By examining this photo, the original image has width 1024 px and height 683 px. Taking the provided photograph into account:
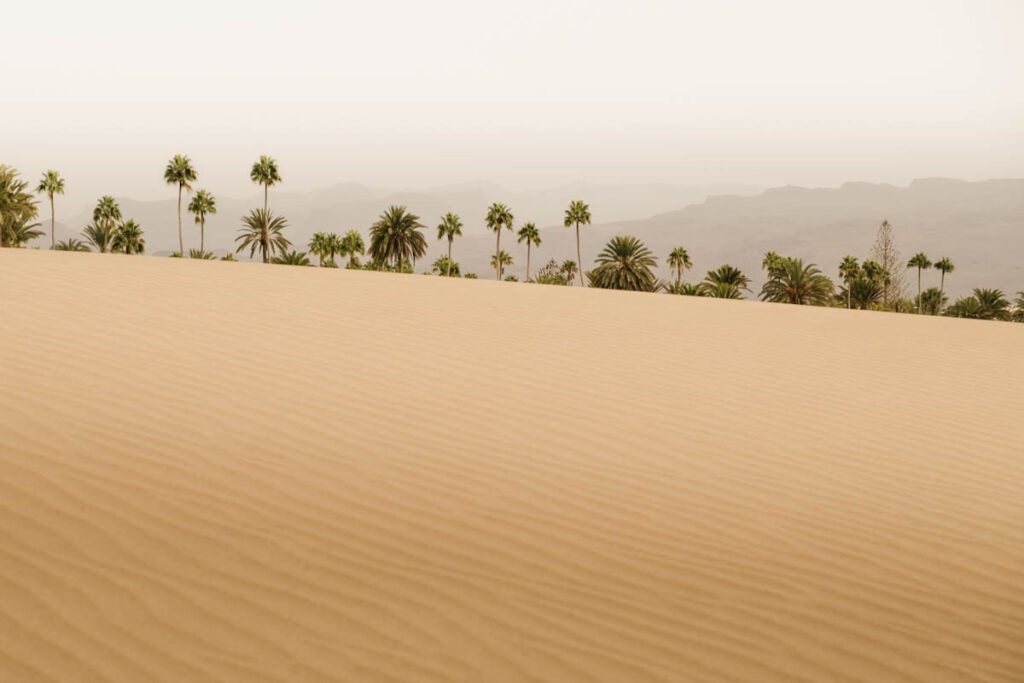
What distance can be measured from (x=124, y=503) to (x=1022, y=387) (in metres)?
9.85

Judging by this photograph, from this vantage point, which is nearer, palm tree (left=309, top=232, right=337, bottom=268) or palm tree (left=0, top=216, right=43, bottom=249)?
palm tree (left=0, top=216, right=43, bottom=249)

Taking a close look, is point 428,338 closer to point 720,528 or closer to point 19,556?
point 720,528

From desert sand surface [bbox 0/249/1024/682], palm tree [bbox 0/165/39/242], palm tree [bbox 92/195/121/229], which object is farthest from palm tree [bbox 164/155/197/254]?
desert sand surface [bbox 0/249/1024/682]

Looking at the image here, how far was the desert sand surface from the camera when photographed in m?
3.44

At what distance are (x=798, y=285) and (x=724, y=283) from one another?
547 cm

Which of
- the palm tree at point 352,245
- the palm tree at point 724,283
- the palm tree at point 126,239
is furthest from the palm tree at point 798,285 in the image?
the palm tree at point 126,239

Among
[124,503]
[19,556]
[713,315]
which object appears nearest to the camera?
[19,556]

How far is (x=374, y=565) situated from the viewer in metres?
4.08

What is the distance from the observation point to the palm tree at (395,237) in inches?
2373

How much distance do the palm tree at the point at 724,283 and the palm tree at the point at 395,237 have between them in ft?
74.5

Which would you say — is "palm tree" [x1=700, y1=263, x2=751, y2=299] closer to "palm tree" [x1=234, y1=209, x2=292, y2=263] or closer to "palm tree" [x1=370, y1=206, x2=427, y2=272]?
"palm tree" [x1=370, y1=206, x2=427, y2=272]

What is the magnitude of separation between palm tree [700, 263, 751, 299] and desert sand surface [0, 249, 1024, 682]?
32013 millimetres

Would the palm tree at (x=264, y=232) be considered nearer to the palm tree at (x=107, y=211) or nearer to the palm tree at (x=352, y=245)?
the palm tree at (x=352, y=245)

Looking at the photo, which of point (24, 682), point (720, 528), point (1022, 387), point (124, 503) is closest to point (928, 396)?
point (1022, 387)
